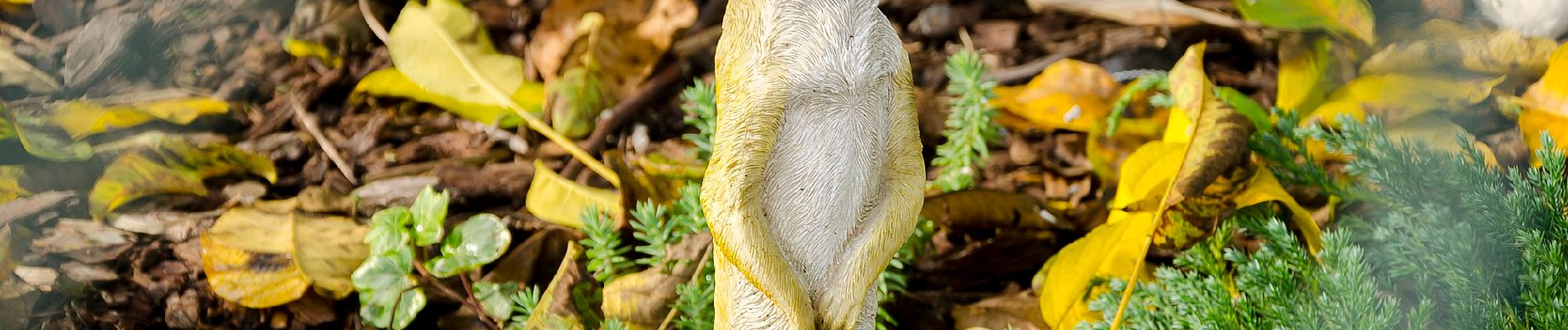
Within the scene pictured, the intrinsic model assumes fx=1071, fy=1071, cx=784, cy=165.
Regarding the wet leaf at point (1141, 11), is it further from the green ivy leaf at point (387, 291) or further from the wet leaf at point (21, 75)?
the wet leaf at point (21, 75)

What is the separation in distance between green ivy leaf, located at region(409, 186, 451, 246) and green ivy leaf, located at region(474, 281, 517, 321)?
5 centimetres

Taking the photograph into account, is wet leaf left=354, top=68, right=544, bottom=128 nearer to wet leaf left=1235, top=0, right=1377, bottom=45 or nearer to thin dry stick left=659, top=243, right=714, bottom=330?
thin dry stick left=659, top=243, right=714, bottom=330

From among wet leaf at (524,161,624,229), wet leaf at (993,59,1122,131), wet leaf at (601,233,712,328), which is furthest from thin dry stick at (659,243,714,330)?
wet leaf at (993,59,1122,131)

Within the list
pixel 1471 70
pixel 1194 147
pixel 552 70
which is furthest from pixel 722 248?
pixel 1471 70

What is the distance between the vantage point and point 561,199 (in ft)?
2.86

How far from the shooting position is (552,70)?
103cm

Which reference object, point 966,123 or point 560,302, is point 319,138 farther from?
point 966,123

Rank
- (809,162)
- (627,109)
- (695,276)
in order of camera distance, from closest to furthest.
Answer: (809,162), (695,276), (627,109)

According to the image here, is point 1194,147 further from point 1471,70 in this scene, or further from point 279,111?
point 279,111

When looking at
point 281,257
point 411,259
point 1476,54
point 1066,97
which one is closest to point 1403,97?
point 1476,54

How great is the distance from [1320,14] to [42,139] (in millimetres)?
1019

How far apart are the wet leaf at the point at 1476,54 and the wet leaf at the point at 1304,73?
0.04 m

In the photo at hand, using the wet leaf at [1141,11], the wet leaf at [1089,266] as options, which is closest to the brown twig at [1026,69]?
the wet leaf at [1141,11]

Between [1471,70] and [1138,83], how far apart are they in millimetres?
254
